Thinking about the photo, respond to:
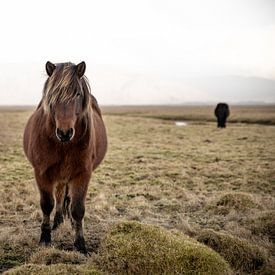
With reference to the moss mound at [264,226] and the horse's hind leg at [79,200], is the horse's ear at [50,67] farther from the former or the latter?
the moss mound at [264,226]

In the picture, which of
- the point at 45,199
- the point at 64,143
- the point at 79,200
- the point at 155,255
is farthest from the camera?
the point at 45,199

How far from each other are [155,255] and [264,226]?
113 inches

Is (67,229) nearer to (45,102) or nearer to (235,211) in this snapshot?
(45,102)

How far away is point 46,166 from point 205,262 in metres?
2.55

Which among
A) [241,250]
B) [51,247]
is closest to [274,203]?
[241,250]

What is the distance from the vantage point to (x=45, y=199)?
5617 mm

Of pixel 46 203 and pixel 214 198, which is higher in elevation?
pixel 46 203

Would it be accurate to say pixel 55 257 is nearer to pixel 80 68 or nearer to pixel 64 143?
pixel 64 143

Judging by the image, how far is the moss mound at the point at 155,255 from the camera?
4.19m

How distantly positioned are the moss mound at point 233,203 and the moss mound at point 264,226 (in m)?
1.07

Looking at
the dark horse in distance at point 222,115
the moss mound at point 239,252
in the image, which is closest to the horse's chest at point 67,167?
the moss mound at point 239,252

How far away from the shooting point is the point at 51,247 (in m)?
5.38

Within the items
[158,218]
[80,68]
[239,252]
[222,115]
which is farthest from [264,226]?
[222,115]

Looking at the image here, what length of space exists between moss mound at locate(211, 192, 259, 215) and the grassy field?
0.02 m
